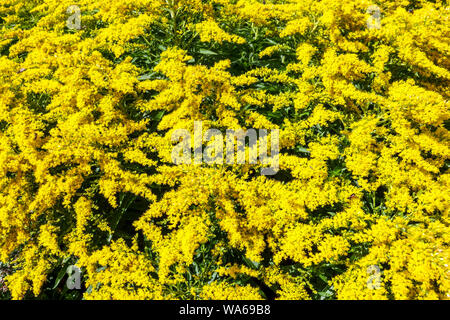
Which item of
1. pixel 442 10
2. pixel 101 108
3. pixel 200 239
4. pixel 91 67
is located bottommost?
pixel 200 239

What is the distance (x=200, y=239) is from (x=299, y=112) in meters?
3.04

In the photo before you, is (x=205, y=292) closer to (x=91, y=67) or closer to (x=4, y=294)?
(x=4, y=294)

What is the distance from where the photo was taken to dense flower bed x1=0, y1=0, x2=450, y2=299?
3068mm

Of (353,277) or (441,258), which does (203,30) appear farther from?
(441,258)

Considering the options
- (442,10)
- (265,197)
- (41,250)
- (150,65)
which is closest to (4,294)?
(41,250)

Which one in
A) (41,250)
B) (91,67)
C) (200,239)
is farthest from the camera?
(91,67)

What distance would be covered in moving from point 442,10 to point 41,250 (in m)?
8.32

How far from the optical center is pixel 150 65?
5.51 metres

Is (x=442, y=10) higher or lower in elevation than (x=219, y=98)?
higher

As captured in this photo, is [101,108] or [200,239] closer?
[200,239]

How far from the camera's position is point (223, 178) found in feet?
11.1

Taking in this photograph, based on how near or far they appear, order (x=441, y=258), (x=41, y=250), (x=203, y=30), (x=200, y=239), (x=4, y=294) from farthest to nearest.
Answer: (x=203, y=30)
(x=4, y=294)
(x=41, y=250)
(x=200, y=239)
(x=441, y=258)

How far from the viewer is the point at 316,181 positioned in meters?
3.52

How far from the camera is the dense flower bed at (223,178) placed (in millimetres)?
3068
